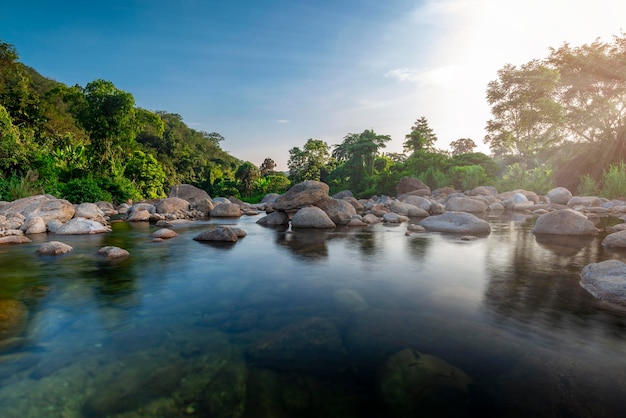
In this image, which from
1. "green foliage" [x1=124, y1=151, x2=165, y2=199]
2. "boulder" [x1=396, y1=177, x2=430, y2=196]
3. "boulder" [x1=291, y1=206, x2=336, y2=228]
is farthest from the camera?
"boulder" [x1=396, y1=177, x2=430, y2=196]

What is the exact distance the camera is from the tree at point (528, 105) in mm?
24453

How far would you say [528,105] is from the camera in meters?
26.6

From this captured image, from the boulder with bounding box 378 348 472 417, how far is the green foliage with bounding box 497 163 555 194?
25934 millimetres

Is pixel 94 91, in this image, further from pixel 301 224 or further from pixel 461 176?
pixel 461 176

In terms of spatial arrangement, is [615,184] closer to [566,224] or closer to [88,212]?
[566,224]

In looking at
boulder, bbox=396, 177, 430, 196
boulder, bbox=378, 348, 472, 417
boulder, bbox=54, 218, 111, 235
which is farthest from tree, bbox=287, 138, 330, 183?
boulder, bbox=378, 348, 472, 417

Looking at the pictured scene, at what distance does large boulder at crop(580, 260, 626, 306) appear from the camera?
4.26 meters

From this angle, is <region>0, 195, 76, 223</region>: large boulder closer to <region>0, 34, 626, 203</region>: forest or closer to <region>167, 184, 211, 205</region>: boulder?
<region>0, 34, 626, 203</region>: forest

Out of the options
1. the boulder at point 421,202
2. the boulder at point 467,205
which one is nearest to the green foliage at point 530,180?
the boulder at point 467,205

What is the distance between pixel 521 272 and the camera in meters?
5.87

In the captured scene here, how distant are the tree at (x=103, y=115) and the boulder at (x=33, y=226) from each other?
14543 mm

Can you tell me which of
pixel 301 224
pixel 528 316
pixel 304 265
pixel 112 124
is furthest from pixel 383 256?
pixel 112 124

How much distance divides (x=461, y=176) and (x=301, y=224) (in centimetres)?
2240

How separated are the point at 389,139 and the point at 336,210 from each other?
72.6ft
